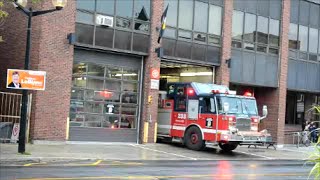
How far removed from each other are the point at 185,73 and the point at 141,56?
4816 mm

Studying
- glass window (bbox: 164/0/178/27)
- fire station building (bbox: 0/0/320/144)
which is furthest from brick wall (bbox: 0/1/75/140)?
glass window (bbox: 164/0/178/27)

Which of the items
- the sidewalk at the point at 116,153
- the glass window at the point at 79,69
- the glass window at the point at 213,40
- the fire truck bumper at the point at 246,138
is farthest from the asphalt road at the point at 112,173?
the glass window at the point at 213,40

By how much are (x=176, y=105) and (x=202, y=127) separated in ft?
6.94

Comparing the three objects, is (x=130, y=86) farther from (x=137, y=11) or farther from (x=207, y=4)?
(x=207, y=4)

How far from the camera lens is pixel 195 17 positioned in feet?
84.3

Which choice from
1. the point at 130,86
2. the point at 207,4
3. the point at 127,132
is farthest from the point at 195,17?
the point at 127,132

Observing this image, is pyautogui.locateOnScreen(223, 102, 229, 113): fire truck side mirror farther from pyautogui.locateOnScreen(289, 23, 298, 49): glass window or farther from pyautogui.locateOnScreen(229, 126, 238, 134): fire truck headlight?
pyautogui.locateOnScreen(289, 23, 298, 49): glass window

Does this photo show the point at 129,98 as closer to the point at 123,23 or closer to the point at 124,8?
the point at 123,23

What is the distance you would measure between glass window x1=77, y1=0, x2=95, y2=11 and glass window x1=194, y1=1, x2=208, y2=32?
5905 mm

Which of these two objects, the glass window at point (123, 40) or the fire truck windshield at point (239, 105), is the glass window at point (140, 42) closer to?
the glass window at point (123, 40)

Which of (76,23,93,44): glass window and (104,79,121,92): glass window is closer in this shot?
(76,23,93,44): glass window

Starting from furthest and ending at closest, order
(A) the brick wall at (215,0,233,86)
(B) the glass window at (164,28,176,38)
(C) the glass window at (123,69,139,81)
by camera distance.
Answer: (A) the brick wall at (215,0,233,86), (B) the glass window at (164,28,176,38), (C) the glass window at (123,69,139,81)

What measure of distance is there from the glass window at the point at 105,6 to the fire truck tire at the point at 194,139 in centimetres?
637

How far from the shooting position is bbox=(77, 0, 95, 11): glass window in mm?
21672
